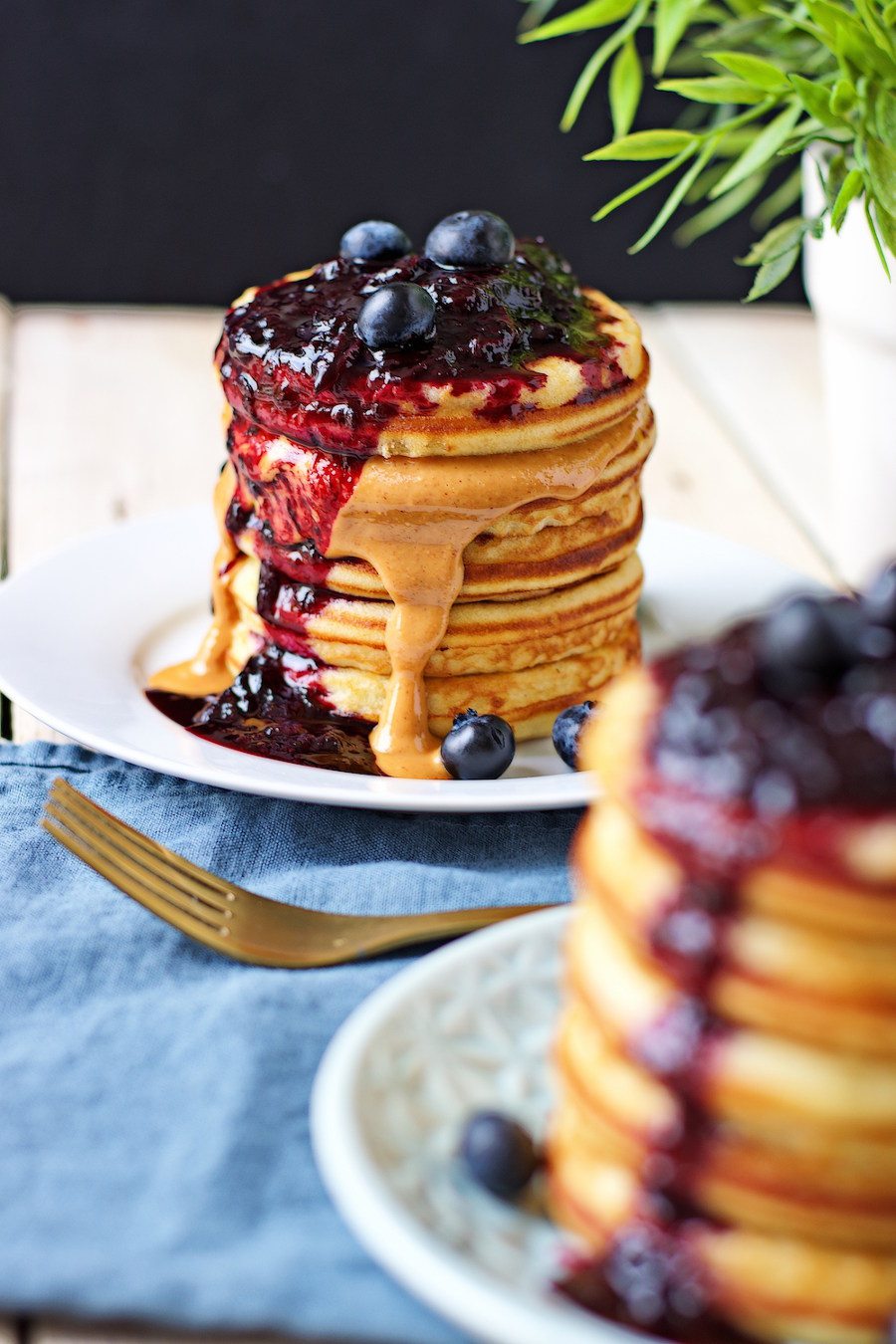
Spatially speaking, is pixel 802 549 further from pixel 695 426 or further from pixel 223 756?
pixel 223 756

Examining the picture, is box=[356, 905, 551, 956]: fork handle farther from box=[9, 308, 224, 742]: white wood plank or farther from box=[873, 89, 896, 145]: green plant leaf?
box=[9, 308, 224, 742]: white wood plank

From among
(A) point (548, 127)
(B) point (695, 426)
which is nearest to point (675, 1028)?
(B) point (695, 426)

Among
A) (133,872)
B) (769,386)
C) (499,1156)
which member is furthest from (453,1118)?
(769,386)

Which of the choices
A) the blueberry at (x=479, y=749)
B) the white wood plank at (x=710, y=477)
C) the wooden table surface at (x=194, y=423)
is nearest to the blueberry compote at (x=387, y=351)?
the blueberry at (x=479, y=749)

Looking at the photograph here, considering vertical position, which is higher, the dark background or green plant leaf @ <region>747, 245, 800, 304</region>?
green plant leaf @ <region>747, 245, 800, 304</region>

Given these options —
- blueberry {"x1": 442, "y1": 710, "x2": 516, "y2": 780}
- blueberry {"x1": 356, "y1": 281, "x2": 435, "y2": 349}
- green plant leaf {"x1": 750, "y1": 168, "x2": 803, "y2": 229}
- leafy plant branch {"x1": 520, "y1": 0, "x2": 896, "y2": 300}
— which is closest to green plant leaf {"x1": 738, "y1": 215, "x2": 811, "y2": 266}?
leafy plant branch {"x1": 520, "y1": 0, "x2": 896, "y2": 300}

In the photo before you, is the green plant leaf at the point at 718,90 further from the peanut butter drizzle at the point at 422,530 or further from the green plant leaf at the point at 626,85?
the peanut butter drizzle at the point at 422,530

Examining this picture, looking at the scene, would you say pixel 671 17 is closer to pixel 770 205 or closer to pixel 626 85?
pixel 626 85
